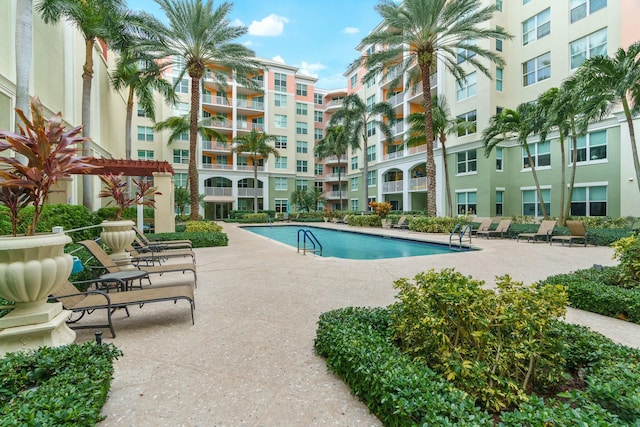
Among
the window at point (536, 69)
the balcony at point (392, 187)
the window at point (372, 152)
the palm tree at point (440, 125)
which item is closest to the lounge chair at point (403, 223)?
the palm tree at point (440, 125)

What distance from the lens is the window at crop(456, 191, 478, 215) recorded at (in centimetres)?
2389

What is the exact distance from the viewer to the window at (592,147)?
58.7 feet

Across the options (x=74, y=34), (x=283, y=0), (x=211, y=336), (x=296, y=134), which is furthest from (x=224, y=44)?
(x=296, y=134)

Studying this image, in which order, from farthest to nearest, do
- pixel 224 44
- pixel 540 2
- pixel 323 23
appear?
pixel 323 23 → pixel 540 2 → pixel 224 44

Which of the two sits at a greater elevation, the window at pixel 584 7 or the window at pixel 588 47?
the window at pixel 584 7

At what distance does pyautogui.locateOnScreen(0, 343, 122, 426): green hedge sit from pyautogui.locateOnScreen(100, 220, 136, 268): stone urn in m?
4.49

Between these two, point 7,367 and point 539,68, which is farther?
point 539,68

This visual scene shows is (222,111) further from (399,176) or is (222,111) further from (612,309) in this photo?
(612,309)

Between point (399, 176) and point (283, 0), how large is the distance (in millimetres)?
22746

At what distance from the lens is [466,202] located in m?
24.7

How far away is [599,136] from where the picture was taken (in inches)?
711

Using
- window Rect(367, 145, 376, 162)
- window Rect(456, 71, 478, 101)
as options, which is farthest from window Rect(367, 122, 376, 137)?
window Rect(456, 71, 478, 101)

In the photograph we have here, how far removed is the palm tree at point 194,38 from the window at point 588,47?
20.0 metres

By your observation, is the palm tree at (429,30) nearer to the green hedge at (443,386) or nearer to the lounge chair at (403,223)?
the lounge chair at (403,223)
